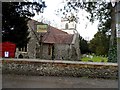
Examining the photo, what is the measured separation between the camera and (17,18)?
16.2m

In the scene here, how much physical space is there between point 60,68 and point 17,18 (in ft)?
17.8

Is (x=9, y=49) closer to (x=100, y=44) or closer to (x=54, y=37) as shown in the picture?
(x=100, y=44)

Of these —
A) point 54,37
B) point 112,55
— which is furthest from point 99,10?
point 54,37

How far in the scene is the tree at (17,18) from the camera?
15.2 meters

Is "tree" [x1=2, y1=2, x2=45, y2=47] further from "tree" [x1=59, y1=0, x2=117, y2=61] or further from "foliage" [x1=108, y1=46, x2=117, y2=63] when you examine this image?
"foliage" [x1=108, y1=46, x2=117, y2=63]

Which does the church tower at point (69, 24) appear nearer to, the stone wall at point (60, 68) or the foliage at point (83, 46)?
the foliage at point (83, 46)

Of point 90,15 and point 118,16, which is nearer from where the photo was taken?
point 118,16

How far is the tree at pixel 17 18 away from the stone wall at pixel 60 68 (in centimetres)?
350

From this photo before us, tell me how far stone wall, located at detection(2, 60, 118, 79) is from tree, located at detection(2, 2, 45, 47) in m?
3.50

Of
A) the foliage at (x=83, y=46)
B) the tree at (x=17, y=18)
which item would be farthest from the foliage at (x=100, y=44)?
the tree at (x=17, y=18)

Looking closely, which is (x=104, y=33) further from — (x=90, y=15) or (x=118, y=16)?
(x=118, y=16)

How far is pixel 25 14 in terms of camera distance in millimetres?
16141

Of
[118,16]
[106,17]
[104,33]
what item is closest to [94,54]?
[104,33]

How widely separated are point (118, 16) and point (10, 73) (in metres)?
9.98
